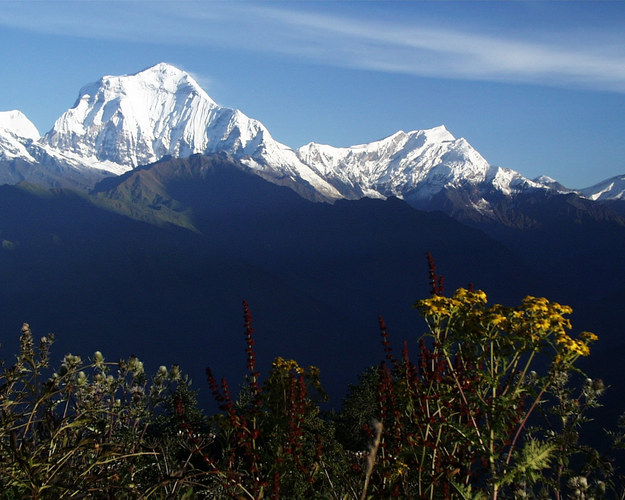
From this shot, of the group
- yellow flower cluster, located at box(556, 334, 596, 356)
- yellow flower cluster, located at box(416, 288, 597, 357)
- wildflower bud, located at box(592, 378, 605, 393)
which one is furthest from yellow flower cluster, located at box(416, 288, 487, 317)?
wildflower bud, located at box(592, 378, 605, 393)

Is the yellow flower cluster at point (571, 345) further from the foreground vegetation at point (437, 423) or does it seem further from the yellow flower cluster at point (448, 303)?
the yellow flower cluster at point (448, 303)

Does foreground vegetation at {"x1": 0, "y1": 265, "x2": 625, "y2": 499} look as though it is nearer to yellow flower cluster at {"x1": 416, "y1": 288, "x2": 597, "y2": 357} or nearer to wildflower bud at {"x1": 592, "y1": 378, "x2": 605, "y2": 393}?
yellow flower cluster at {"x1": 416, "y1": 288, "x2": 597, "y2": 357}

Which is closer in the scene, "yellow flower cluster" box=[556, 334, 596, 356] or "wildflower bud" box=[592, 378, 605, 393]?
"yellow flower cluster" box=[556, 334, 596, 356]

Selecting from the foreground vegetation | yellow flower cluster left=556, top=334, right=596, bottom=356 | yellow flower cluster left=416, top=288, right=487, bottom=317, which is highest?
yellow flower cluster left=416, top=288, right=487, bottom=317

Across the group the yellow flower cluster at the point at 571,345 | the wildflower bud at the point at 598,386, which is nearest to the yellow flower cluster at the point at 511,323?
the yellow flower cluster at the point at 571,345

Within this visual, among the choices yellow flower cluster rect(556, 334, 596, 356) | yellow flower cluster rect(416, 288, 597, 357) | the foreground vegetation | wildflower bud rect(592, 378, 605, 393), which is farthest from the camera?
wildflower bud rect(592, 378, 605, 393)

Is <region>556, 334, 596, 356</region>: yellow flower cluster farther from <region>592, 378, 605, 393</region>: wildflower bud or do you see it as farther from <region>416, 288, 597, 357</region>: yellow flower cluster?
<region>592, 378, 605, 393</region>: wildflower bud

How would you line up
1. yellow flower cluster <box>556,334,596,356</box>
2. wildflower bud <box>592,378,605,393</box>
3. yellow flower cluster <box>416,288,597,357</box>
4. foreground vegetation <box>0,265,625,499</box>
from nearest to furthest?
foreground vegetation <box>0,265,625,499</box> → yellow flower cluster <box>556,334,596,356</box> → yellow flower cluster <box>416,288,597,357</box> → wildflower bud <box>592,378,605,393</box>

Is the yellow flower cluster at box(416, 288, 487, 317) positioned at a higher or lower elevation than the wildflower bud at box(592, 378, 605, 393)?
higher

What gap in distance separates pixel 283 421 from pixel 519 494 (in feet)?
8.16

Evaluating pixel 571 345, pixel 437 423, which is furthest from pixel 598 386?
pixel 437 423

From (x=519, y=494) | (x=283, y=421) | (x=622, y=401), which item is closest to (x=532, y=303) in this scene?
(x=519, y=494)

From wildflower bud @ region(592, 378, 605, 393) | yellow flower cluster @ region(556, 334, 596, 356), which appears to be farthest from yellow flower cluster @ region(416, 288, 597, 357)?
wildflower bud @ region(592, 378, 605, 393)

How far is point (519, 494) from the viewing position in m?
4.57
